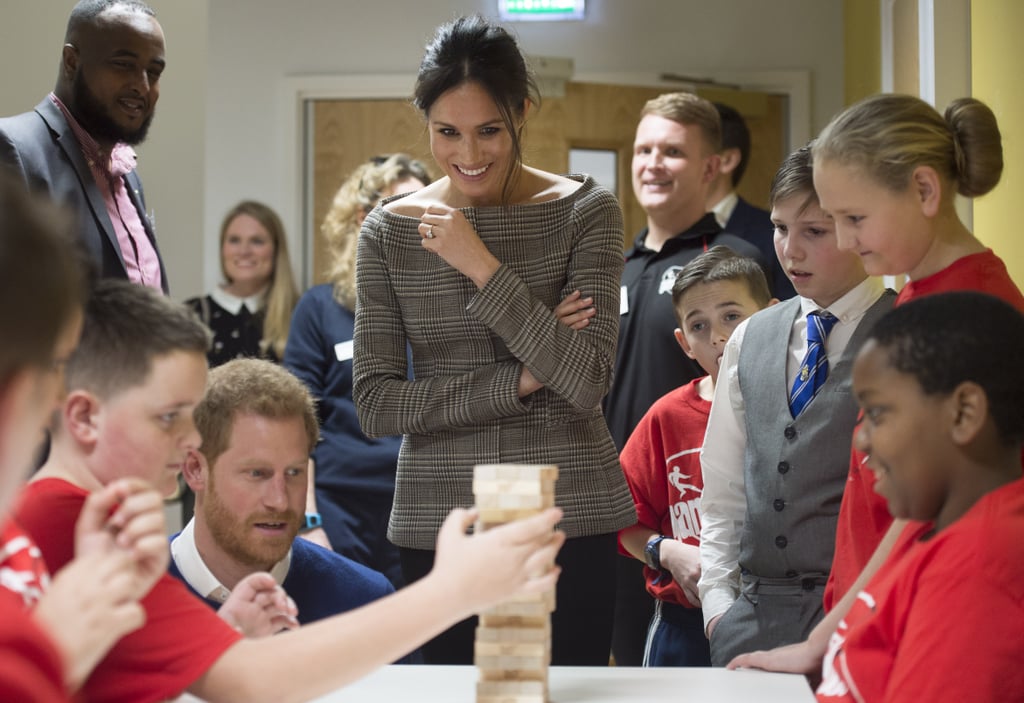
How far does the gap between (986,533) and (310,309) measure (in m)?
2.50

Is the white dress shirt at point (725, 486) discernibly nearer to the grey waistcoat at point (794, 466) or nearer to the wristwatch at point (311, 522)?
the grey waistcoat at point (794, 466)

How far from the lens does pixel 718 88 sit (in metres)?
5.70

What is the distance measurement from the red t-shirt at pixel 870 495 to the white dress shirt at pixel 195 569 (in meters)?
0.99

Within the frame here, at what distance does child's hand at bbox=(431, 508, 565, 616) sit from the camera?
1.30 m

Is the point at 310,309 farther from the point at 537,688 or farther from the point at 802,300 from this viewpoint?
the point at 537,688

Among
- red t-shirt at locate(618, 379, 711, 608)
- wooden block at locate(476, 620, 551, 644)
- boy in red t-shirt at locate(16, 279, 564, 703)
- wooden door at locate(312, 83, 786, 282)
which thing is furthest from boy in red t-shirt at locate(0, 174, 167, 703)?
wooden door at locate(312, 83, 786, 282)

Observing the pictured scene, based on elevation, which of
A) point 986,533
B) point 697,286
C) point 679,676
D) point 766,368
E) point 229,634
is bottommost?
point 679,676

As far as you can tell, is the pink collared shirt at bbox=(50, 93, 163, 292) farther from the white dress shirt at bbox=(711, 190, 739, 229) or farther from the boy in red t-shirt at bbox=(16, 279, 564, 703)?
the white dress shirt at bbox=(711, 190, 739, 229)

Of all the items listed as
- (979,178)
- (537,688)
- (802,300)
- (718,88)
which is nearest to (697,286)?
(802,300)

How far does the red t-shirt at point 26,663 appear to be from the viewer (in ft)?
2.87

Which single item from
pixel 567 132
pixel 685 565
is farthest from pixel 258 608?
pixel 567 132

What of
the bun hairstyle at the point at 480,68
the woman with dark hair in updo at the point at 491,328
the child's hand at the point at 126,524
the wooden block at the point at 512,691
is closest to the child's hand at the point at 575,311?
the woman with dark hair in updo at the point at 491,328

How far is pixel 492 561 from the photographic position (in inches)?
51.5

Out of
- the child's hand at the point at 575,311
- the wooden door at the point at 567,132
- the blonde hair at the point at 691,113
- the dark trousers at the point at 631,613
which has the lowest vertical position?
the dark trousers at the point at 631,613
